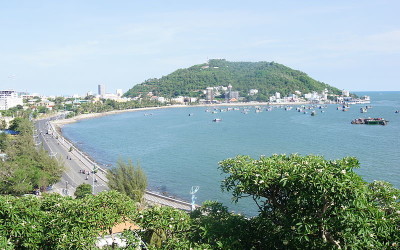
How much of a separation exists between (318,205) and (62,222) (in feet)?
12.0

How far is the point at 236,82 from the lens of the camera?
5650 inches

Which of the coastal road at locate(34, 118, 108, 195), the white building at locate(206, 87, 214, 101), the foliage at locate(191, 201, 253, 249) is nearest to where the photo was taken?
the foliage at locate(191, 201, 253, 249)

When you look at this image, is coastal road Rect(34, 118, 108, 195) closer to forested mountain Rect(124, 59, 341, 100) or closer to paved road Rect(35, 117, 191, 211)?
paved road Rect(35, 117, 191, 211)

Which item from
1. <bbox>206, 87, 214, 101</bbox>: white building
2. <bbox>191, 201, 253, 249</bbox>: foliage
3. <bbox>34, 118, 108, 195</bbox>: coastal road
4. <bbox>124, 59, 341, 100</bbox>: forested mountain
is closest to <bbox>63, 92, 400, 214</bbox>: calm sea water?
<bbox>34, 118, 108, 195</bbox>: coastal road

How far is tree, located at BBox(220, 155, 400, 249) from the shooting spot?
374 cm

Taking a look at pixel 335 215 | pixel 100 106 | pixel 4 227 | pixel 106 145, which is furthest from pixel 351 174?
pixel 100 106

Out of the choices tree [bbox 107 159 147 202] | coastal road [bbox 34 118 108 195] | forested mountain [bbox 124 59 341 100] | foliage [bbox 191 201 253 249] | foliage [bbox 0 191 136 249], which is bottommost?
coastal road [bbox 34 118 108 195]

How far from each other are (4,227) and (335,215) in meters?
4.64

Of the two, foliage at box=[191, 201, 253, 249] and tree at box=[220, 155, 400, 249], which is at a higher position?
tree at box=[220, 155, 400, 249]

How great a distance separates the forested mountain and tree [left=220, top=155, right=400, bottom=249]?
11581cm

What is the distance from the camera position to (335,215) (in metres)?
3.91

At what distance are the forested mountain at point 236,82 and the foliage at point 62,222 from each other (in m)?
116

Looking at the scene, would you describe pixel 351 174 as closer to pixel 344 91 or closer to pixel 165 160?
pixel 165 160

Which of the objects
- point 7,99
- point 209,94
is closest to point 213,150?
point 7,99
